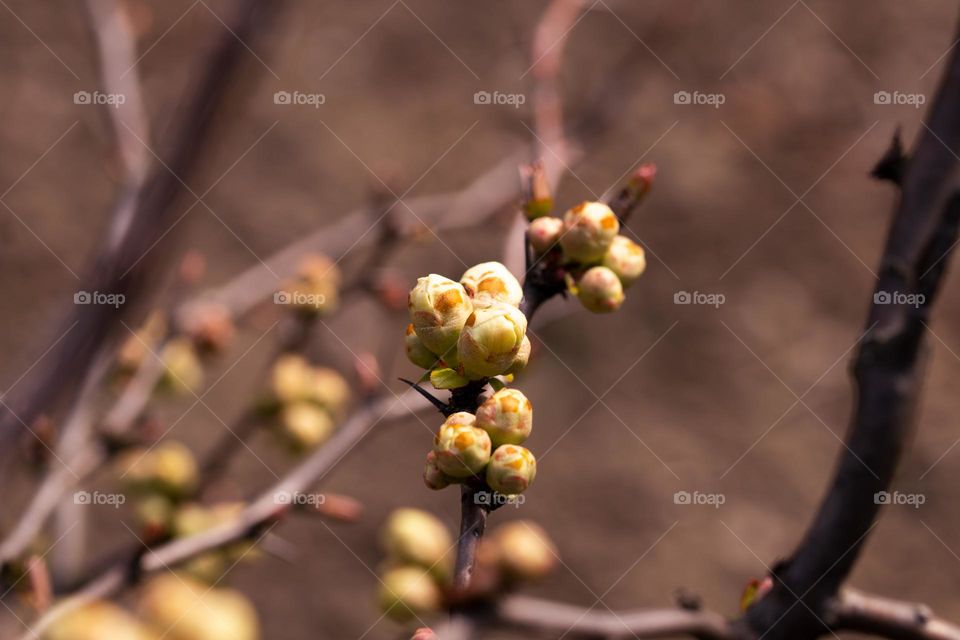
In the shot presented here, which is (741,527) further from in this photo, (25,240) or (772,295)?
(25,240)

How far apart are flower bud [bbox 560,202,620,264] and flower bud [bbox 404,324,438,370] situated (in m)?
0.11

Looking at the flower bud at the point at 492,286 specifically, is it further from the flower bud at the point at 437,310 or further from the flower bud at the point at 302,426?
the flower bud at the point at 302,426

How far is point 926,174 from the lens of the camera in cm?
60

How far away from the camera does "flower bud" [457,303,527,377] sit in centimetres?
47

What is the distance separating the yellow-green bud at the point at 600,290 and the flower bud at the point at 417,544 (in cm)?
51

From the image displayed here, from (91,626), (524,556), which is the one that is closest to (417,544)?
(524,556)

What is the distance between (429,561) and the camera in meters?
0.99

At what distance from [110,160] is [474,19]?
132cm

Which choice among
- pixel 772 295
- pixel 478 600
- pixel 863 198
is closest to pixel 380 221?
pixel 478 600

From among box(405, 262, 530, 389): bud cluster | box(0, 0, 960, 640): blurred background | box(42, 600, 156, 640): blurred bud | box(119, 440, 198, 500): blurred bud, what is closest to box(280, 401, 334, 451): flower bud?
box(119, 440, 198, 500): blurred bud

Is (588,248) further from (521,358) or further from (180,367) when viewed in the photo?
(180,367)

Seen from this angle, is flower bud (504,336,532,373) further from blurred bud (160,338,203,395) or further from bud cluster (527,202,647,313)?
blurred bud (160,338,203,395)

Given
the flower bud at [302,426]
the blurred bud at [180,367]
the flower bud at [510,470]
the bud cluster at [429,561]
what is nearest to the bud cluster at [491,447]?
the flower bud at [510,470]

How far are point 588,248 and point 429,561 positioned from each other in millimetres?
543
